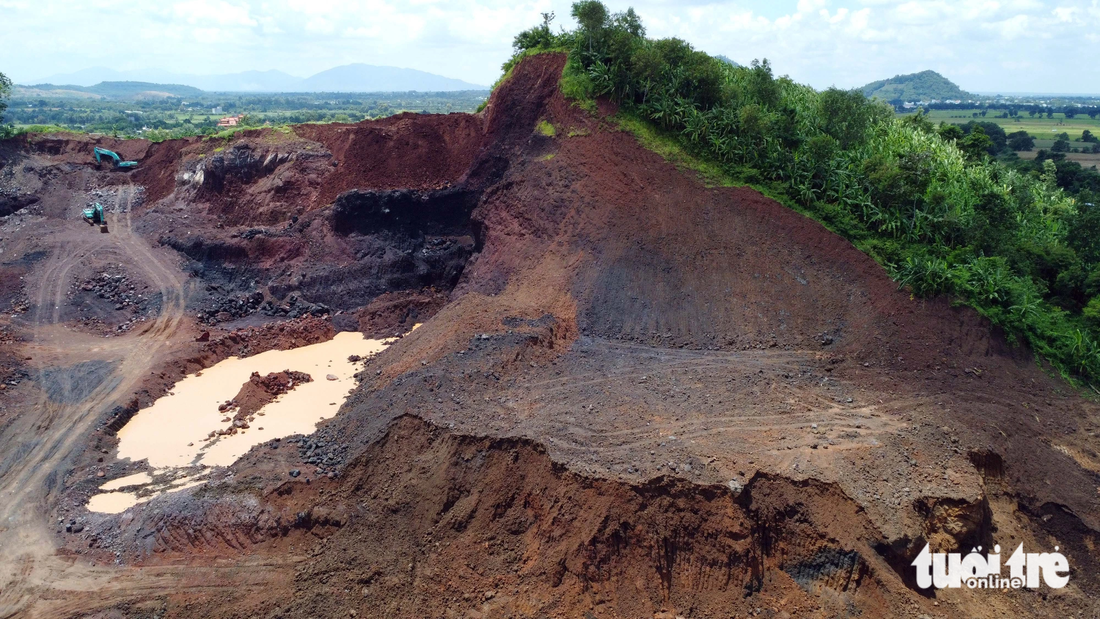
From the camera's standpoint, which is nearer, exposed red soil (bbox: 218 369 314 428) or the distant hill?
exposed red soil (bbox: 218 369 314 428)

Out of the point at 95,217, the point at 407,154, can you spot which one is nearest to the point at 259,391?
the point at 407,154

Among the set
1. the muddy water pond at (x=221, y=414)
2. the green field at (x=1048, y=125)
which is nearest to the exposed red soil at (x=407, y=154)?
the muddy water pond at (x=221, y=414)

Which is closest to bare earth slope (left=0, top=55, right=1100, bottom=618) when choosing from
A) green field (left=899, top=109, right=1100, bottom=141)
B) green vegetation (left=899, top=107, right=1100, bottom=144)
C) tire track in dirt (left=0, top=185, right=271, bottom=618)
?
tire track in dirt (left=0, top=185, right=271, bottom=618)

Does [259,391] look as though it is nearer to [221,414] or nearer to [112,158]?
[221,414]

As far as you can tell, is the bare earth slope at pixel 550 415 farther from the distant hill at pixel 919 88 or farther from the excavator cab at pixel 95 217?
the distant hill at pixel 919 88

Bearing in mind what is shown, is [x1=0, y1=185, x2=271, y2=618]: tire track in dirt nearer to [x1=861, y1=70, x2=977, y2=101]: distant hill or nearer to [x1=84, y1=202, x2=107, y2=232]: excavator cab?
[x1=84, y1=202, x2=107, y2=232]: excavator cab
